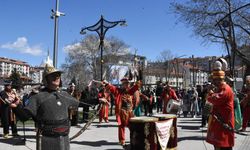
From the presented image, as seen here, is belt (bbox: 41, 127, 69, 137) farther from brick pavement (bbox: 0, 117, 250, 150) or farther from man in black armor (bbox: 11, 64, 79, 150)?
brick pavement (bbox: 0, 117, 250, 150)

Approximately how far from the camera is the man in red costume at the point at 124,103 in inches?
426

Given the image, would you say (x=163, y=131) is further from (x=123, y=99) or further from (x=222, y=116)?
(x=123, y=99)

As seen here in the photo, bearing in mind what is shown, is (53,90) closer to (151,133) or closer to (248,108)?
(151,133)

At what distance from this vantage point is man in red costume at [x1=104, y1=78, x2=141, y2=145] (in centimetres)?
→ 1082

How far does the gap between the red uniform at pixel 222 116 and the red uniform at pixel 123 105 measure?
13.3ft

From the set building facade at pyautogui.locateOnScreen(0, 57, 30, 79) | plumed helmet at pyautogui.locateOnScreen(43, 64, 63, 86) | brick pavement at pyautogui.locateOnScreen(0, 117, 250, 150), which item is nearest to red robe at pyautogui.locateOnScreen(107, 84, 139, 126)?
brick pavement at pyautogui.locateOnScreen(0, 117, 250, 150)

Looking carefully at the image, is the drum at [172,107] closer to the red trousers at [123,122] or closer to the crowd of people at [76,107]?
the crowd of people at [76,107]

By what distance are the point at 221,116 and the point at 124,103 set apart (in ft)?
14.3

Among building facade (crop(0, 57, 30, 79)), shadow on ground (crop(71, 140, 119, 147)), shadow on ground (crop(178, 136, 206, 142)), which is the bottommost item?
shadow on ground (crop(71, 140, 119, 147))

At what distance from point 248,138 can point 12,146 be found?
681 cm

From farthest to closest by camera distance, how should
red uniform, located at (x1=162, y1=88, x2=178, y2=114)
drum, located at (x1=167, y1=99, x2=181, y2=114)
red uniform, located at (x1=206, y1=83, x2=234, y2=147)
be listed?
red uniform, located at (x1=162, y1=88, x2=178, y2=114) → drum, located at (x1=167, y1=99, x2=181, y2=114) → red uniform, located at (x1=206, y1=83, x2=234, y2=147)

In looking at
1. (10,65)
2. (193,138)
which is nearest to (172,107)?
(193,138)

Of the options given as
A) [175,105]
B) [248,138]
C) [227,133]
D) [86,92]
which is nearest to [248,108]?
[248,138]

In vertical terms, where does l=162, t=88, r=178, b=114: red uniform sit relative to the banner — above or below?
above
